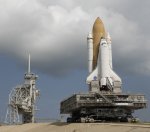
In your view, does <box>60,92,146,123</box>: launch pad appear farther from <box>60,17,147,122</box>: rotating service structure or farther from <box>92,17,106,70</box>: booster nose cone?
<box>92,17,106,70</box>: booster nose cone

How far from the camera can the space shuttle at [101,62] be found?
6112cm

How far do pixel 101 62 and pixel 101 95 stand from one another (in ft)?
23.5

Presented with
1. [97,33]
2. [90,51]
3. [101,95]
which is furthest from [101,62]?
[101,95]

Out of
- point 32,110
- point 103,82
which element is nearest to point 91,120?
point 103,82

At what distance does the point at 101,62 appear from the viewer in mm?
62375

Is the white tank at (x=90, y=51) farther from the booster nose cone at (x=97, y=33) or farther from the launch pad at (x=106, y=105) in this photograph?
the launch pad at (x=106, y=105)

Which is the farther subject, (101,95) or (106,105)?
(106,105)

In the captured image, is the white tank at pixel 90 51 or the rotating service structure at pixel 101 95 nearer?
the rotating service structure at pixel 101 95

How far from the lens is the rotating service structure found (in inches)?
2265

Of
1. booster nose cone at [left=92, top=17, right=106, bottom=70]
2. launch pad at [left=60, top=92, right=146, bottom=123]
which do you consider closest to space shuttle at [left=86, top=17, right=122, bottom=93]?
booster nose cone at [left=92, top=17, right=106, bottom=70]

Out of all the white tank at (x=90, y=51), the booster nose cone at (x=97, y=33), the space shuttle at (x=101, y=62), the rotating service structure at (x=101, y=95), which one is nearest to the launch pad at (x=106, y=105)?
the rotating service structure at (x=101, y=95)

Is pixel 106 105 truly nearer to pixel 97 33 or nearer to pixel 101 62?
pixel 101 62

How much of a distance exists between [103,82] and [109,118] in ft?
19.0

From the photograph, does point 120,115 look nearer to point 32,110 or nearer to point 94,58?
point 94,58
